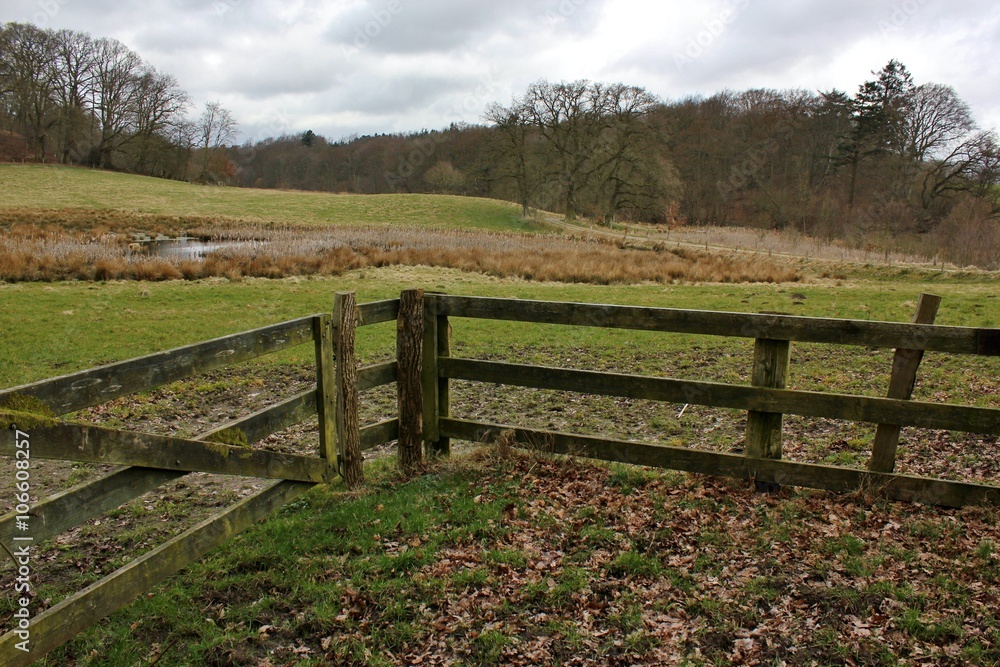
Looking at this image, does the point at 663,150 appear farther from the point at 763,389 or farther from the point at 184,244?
the point at 763,389

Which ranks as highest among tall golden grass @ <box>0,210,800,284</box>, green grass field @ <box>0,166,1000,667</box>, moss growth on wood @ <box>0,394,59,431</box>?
moss growth on wood @ <box>0,394,59,431</box>

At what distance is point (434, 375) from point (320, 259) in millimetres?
19997

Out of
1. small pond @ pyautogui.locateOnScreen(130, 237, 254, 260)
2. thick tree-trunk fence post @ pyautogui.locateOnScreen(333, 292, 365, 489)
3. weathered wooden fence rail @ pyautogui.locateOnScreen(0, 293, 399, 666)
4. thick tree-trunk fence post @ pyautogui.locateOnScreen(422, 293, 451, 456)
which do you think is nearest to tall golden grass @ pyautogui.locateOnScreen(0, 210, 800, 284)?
small pond @ pyautogui.locateOnScreen(130, 237, 254, 260)

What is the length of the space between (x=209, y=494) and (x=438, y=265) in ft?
69.1

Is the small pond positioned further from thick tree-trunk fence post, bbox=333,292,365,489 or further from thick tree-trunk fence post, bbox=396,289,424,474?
thick tree-trunk fence post, bbox=333,292,365,489

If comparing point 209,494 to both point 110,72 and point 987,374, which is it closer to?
point 987,374

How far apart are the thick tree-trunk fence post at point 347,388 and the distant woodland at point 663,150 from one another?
35.0 meters

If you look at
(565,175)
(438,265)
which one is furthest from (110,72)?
(438,265)

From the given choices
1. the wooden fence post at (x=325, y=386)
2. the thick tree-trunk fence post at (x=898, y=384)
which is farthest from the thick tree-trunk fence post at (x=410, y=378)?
the thick tree-trunk fence post at (x=898, y=384)

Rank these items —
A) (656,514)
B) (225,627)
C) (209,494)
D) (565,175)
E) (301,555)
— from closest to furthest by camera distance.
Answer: (225,627), (301,555), (656,514), (209,494), (565,175)

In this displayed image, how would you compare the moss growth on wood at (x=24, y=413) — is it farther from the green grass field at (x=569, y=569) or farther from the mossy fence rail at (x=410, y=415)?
the green grass field at (x=569, y=569)

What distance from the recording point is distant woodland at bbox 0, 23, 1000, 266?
54.5 meters

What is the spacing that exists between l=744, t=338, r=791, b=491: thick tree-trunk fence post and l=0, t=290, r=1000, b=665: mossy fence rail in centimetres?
1

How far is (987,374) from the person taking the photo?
9.78 m
